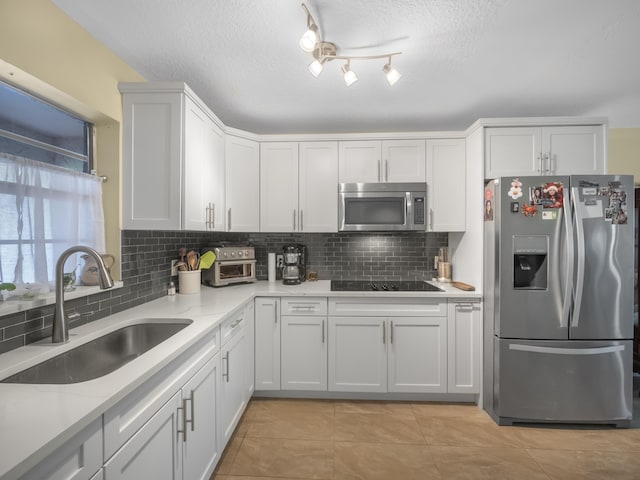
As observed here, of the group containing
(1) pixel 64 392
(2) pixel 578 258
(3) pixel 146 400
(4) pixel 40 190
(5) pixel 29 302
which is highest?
(4) pixel 40 190

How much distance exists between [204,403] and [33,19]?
1974mm

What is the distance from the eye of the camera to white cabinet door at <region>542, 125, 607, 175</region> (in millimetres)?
2510

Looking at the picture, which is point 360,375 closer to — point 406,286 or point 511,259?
point 406,286

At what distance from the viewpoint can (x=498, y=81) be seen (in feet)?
7.23

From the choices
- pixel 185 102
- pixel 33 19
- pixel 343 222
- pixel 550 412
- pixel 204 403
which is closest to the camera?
pixel 33 19

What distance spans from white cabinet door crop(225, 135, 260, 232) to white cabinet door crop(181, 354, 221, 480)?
136 cm

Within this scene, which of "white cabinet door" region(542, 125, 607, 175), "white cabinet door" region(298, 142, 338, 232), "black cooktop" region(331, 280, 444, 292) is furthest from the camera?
"white cabinet door" region(298, 142, 338, 232)

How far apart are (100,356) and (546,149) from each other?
335 cm

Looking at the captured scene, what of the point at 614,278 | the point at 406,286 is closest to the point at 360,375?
the point at 406,286

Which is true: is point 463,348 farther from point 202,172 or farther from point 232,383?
point 202,172

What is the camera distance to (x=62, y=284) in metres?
1.34

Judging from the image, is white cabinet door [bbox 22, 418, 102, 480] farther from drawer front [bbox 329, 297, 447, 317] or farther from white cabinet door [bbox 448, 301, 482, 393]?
white cabinet door [bbox 448, 301, 482, 393]

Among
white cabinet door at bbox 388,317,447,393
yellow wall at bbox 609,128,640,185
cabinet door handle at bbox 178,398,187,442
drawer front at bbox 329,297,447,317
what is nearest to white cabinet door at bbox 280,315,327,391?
drawer front at bbox 329,297,447,317

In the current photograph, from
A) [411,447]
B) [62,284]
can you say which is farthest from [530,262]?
[62,284]
